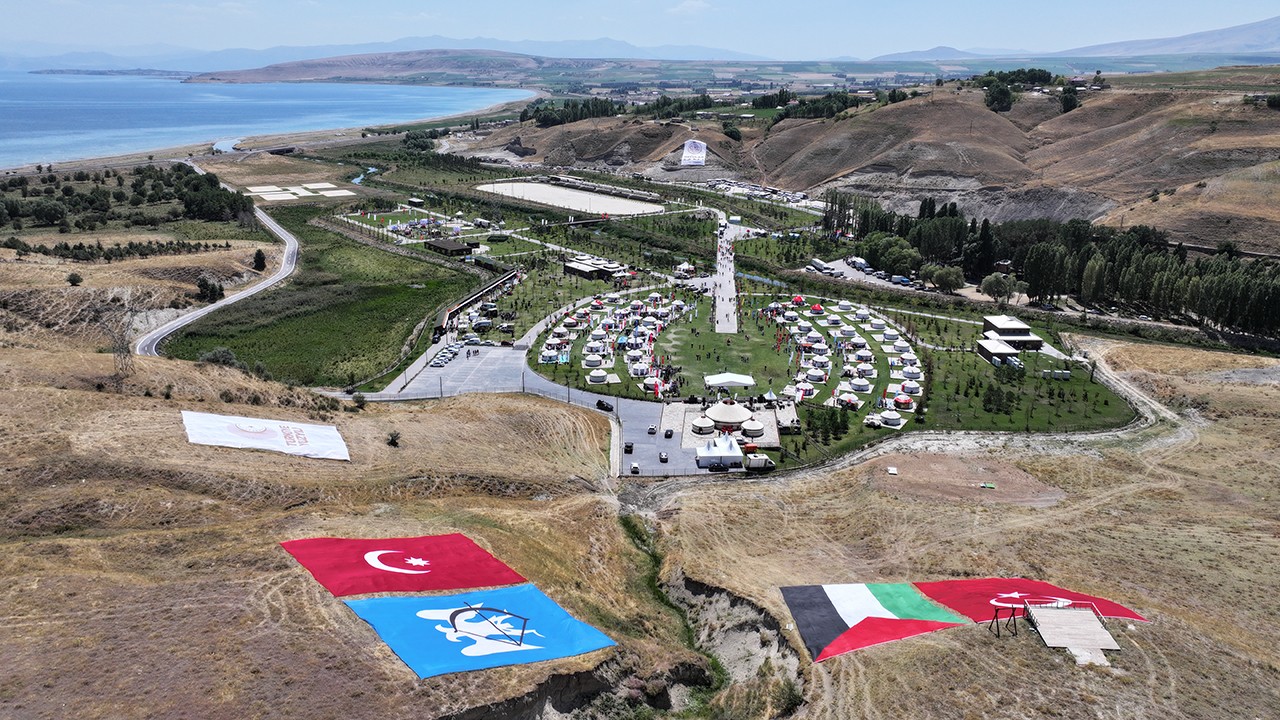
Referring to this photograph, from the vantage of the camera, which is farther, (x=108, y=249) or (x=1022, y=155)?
(x=1022, y=155)

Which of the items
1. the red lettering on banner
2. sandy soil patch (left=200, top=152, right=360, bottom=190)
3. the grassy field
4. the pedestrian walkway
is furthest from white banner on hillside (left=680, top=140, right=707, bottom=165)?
the red lettering on banner

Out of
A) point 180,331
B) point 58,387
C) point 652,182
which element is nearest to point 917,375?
point 58,387

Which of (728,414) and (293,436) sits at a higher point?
(293,436)

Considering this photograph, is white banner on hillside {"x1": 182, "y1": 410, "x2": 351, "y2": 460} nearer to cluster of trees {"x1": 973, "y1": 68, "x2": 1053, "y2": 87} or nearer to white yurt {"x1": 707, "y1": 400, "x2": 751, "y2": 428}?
white yurt {"x1": 707, "y1": 400, "x2": 751, "y2": 428}

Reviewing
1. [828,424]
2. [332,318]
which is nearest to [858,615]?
[828,424]

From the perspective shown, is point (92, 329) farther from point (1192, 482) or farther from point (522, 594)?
point (1192, 482)

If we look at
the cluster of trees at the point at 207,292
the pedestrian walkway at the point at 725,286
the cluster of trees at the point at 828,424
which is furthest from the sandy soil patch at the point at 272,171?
the cluster of trees at the point at 828,424

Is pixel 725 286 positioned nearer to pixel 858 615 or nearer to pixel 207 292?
pixel 207 292
